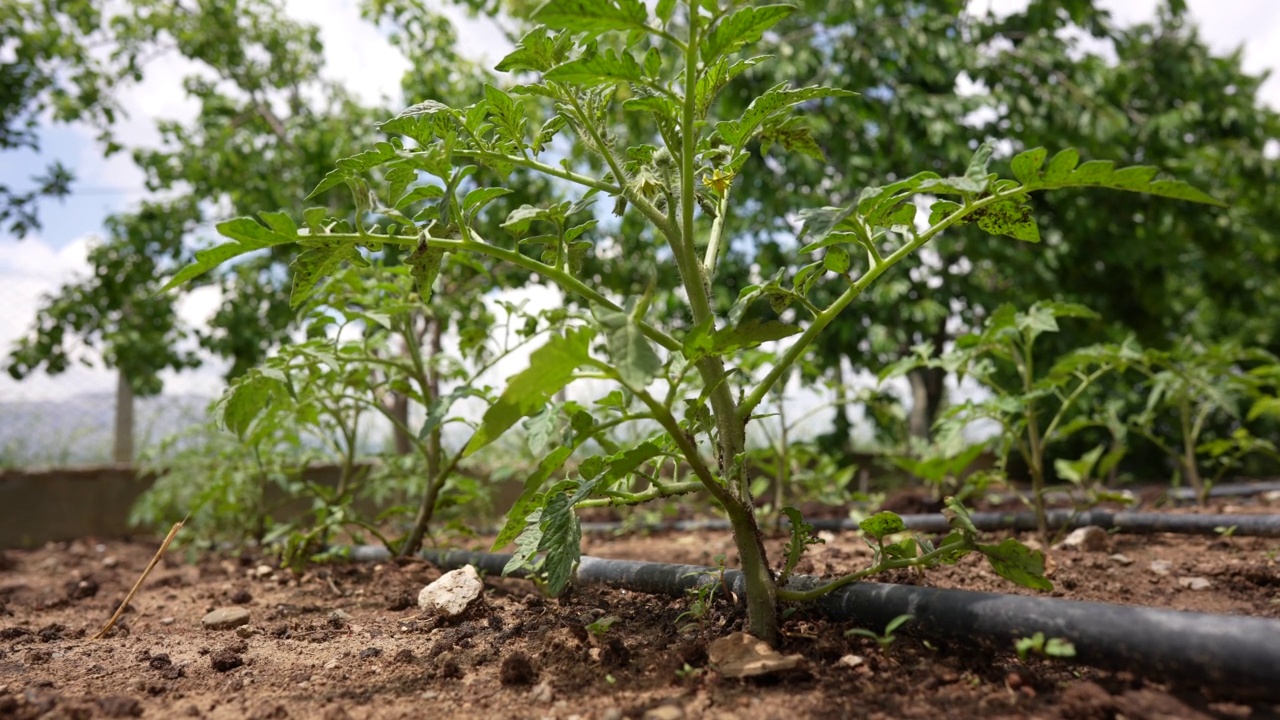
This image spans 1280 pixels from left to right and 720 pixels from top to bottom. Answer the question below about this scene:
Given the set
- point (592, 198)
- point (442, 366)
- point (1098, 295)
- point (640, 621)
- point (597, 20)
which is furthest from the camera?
point (1098, 295)

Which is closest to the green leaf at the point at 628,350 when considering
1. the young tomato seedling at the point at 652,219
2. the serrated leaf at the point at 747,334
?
the young tomato seedling at the point at 652,219

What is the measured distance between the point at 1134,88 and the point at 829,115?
2.96 m

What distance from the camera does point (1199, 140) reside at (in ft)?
24.8

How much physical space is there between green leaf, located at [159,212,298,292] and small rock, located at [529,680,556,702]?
749 mm

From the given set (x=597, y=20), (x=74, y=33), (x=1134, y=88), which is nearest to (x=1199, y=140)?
(x=1134, y=88)

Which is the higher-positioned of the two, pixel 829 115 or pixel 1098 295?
pixel 829 115

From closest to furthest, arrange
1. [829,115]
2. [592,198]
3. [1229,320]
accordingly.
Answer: [592,198] → [829,115] → [1229,320]

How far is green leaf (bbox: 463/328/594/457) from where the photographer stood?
99 centimetres

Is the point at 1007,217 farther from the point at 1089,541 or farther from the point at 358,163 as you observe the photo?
the point at 1089,541

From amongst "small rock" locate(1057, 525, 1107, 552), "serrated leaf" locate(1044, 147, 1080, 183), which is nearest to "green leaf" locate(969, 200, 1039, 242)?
"serrated leaf" locate(1044, 147, 1080, 183)

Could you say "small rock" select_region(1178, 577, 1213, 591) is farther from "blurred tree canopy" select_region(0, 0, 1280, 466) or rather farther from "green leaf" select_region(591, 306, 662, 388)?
"blurred tree canopy" select_region(0, 0, 1280, 466)

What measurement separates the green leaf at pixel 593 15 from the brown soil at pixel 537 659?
2.95ft

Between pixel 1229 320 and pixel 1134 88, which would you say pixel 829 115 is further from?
pixel 1229 320

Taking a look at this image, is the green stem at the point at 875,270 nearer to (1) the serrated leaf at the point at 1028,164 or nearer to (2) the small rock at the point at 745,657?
(1) the serrated leaf at the point at 1028,164
